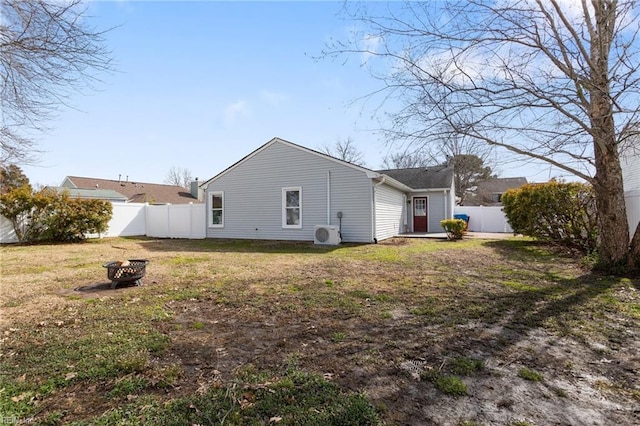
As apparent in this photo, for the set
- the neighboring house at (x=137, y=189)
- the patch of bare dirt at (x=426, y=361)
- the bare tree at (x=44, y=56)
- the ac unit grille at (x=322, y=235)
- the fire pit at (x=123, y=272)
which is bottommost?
the patch of bare dirt at (x=426, y=361)

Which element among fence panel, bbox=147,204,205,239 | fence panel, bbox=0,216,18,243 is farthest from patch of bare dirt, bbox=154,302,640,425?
fence panel, bbox=0,216,18,243

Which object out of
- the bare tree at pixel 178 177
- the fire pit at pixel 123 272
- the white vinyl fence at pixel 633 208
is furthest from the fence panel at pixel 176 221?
the bare tree at pixel 178 177

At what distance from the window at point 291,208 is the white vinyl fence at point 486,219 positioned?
39.6ft

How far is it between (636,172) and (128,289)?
15534 millimetres

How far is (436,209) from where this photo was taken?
18375 millimetres

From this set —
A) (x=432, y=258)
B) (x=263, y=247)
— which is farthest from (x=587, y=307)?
(x=263, y=247)

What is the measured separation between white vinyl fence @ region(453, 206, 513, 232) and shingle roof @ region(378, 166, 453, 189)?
3.56 meters

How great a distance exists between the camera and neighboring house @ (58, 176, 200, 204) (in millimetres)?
31484

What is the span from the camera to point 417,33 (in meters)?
5.10

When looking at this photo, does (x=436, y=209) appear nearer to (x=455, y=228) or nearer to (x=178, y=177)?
(x=455, y=228)

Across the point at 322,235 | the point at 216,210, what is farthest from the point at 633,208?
the point at 216,210

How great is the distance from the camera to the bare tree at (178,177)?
2039 inches

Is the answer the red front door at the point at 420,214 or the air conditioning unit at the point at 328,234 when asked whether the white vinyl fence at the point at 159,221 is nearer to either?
the air conditioning unit at the point at 328,234

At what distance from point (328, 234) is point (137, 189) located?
3003 cm
